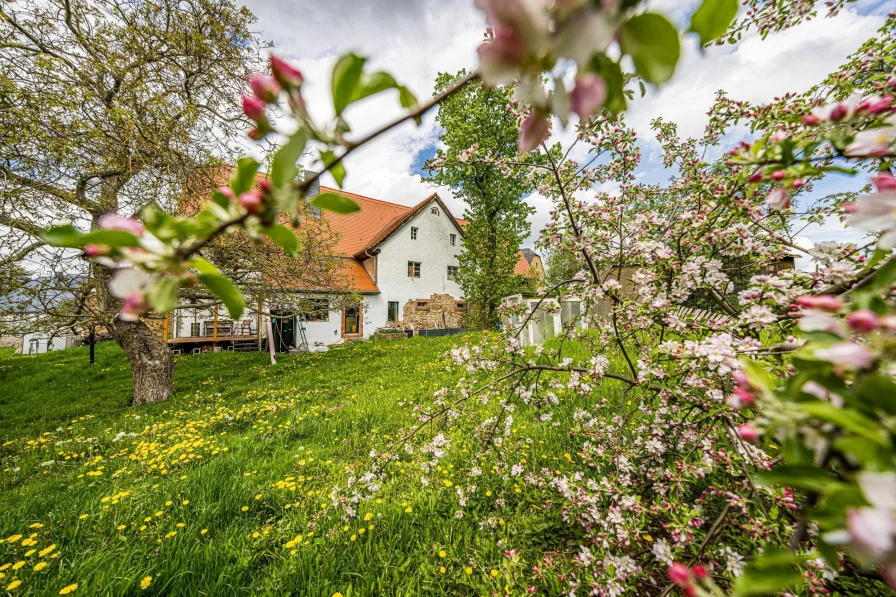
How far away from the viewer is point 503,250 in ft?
Answer: 45.2

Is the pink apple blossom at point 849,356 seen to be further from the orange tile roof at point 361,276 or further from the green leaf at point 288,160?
the orange tile roof at point 361,276

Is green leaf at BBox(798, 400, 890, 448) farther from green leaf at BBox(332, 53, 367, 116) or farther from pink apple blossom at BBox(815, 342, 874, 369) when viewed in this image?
green leaf at BBox(332, 53, 367, 116)

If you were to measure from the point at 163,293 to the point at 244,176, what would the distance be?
19cm

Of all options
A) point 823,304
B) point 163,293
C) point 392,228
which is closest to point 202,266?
point 163,293

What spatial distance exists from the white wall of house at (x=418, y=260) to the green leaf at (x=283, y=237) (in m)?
15.1

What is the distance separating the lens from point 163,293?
17.2 inches

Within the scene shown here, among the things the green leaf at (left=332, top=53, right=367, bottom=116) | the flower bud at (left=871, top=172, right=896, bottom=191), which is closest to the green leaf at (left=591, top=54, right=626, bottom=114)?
the green leaf at (left=332, top=53, right=367, bottom=116)

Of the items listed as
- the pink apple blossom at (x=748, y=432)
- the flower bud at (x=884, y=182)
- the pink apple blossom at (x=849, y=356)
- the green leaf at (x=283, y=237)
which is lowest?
the pink apple blossom at (x=748, y=432)

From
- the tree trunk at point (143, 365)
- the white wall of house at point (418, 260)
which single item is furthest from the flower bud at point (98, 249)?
the white wall of house at point (418, 260)

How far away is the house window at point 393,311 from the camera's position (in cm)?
1596

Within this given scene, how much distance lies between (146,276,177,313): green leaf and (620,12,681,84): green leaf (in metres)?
0.61

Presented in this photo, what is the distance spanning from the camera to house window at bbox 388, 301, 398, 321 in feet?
52.4

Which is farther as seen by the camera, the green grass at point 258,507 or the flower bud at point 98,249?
the green grass at point 258,507

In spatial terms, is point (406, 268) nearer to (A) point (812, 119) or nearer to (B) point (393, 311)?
(B) point (393, 311)
